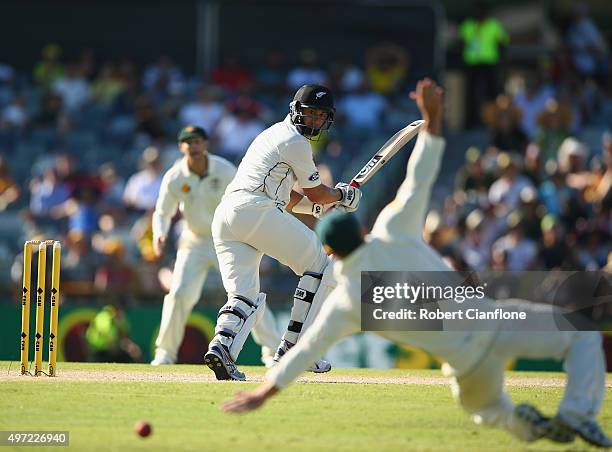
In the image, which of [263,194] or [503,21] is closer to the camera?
[263,194]

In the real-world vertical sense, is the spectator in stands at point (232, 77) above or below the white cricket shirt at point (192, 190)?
above

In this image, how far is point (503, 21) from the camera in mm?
25297

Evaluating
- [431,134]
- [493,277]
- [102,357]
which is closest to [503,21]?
[493,277]

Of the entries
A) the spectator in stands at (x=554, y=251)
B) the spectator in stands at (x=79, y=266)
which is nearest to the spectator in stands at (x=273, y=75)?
the spectator in stands at (x=79, y=266)

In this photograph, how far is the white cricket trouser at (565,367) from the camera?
7.17 metres

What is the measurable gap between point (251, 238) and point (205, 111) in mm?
10813

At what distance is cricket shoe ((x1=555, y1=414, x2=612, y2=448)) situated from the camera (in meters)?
7.20

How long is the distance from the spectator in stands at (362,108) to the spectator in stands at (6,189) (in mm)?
5160

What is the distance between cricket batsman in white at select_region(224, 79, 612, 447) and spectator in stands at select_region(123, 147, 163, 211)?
1124 centimetres

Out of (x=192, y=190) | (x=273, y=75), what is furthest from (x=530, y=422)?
(x=273, y=75)

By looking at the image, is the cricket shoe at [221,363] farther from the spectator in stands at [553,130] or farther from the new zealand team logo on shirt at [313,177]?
the spectator in stands at [553,130]

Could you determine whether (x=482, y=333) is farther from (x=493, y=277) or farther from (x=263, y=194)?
(x=493, y=277)

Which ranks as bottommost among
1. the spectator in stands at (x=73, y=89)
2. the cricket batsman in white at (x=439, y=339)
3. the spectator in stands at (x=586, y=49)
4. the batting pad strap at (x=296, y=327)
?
the batting pad strap at (x=296, y=327)

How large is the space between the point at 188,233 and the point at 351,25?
10.9 metres
